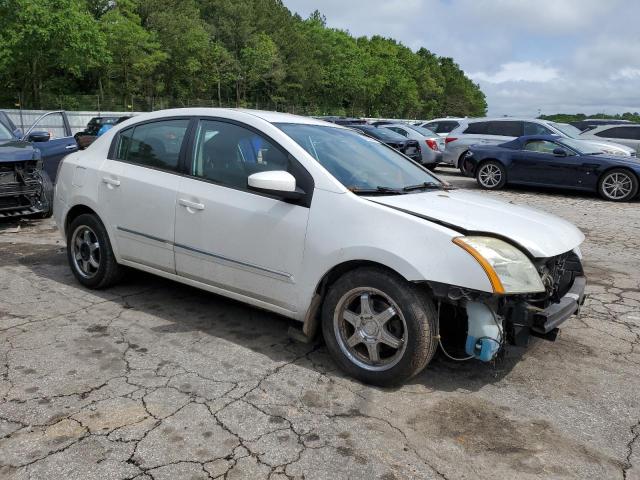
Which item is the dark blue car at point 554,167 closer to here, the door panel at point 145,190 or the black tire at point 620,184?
the black tire at point 620,184

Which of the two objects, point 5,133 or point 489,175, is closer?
point 5,133

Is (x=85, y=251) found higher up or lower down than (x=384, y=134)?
lower down

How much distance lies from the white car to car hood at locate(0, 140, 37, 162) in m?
3.19

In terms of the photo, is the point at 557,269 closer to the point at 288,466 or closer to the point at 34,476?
the point at 288,466

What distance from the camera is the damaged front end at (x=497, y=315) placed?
3.14 m

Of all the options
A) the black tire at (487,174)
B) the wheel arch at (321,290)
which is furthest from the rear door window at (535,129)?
the wheel arch at (321,290)

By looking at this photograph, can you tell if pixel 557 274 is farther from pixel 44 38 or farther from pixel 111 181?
pixel 44 38

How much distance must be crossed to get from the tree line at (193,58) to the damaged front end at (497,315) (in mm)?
34507

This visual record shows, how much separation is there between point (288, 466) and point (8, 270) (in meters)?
4.38

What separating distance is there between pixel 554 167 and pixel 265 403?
11.1 meters

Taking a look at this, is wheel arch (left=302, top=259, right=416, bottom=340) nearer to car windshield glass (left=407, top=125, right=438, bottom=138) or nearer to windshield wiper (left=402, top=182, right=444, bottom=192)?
windshield wiper (left=402, top=182, right=444, bottom=192)

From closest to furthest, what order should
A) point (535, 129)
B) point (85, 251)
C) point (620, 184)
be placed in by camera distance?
point (85, 251) → point (620, 184) → point (535, 129)

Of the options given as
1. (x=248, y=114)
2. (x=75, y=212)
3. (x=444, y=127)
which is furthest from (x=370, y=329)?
(x=444, y=127)

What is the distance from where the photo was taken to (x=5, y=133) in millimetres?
8391
